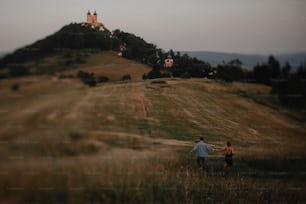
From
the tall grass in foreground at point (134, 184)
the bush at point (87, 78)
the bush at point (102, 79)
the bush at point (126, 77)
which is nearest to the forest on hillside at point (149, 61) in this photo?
the bush at point (87, 78)

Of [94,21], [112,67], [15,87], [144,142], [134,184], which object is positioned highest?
[94,21]

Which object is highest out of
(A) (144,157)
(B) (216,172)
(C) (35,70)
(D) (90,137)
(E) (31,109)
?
(C) (35,70)

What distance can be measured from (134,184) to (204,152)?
2129mm

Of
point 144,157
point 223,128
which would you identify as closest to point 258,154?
point 223,128

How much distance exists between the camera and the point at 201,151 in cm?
780

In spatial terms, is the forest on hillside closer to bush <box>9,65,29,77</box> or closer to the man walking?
bush <box>9,65,29,77</box>

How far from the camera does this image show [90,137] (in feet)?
19.9

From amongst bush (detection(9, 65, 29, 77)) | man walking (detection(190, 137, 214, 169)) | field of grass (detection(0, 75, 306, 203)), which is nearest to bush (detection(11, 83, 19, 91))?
field of grass (detection(0, 75, 306, 203))

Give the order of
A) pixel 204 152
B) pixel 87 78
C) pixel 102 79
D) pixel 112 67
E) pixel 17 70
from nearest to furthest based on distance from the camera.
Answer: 1. pixel 17 70
2. pixel 87 78
3. pixel 102 79
4. pixel 112 67
5. pixel 204 152

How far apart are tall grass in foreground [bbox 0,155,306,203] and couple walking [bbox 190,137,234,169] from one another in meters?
0.20

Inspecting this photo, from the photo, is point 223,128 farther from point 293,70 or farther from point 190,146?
point 293,70

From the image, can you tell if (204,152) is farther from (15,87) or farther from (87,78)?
(15,87)

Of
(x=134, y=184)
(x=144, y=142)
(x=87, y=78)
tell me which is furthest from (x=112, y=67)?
(x=134, y=184)

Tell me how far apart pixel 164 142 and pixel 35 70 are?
293 centimetres
